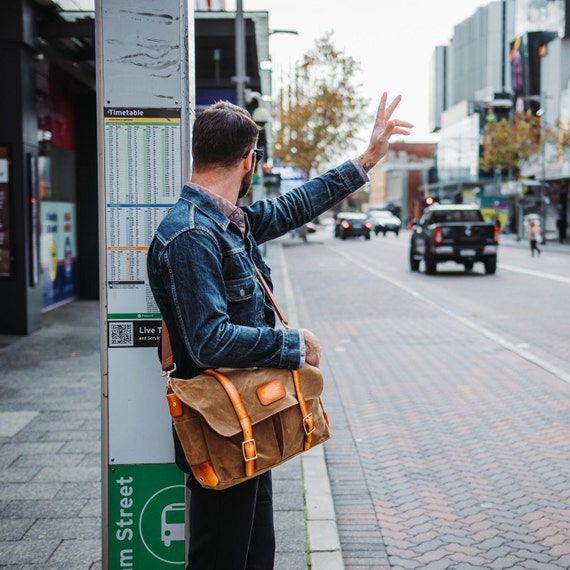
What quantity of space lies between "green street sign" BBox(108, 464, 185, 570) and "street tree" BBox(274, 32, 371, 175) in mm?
46163

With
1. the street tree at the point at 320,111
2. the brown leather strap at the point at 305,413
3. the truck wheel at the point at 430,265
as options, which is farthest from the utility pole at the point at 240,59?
the street tree at the point at 320,111

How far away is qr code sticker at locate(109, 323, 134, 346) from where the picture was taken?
3137 mm

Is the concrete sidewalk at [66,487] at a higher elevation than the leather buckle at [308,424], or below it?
below

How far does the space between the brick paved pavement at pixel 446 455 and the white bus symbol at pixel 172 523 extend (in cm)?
133

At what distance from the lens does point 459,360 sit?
1022 centimetres

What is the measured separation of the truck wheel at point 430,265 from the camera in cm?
2473

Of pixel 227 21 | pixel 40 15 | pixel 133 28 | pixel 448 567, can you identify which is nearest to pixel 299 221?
pixel 133 28

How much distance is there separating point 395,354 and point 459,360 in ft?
2.88

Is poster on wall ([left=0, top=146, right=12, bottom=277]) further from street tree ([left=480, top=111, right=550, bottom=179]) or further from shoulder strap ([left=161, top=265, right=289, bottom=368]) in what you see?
street tree ([left=480, top=111, right=550, bottom=179])

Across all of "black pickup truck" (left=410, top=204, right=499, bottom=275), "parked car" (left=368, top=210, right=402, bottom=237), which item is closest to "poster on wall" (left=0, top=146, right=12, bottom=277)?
"black pickup truck" (left=410, top=204, right=499, bottom=275)

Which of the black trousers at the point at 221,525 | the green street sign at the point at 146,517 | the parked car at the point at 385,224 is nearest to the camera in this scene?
the black trousers at the point at 221,525

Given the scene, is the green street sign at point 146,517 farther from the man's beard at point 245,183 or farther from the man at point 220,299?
the man's beard at point 245,183

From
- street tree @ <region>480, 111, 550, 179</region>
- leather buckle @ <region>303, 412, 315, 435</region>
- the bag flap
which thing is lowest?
leather buckle @ <region>303, 412, 315, 435</region>

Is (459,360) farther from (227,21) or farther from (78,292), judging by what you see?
(78,292)
